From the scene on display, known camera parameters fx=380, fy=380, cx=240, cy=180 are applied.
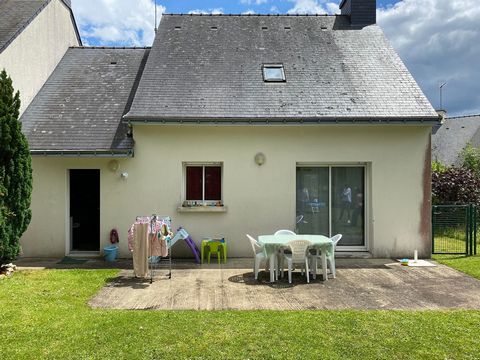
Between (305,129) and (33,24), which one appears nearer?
(305,129)

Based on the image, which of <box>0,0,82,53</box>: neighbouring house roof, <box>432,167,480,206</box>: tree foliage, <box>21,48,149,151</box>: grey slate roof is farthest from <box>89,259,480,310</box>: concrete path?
<box>0,0,82,53</box>: neighbouring house roof

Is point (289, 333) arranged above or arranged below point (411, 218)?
below

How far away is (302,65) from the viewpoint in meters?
12.5

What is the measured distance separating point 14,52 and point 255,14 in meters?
8.77

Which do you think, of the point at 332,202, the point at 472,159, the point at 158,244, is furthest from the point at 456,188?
the point at 158,244

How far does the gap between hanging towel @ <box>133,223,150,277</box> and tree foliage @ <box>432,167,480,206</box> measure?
511 inches

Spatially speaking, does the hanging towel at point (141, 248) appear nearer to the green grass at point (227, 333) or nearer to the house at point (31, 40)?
the green grass at point (227, 333)

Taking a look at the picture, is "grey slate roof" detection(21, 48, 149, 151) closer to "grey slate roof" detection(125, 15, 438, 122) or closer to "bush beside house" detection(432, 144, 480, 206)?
"grey slate roof" detection(125, 15, 438, 122)

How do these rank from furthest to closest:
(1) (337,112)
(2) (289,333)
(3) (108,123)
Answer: (3) (108,123)
(1) (337,112)
(2) (289,333)

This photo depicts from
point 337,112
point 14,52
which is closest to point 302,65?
point 337,112

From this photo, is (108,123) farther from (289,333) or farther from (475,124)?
(475,124)

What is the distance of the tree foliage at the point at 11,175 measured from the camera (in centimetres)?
842

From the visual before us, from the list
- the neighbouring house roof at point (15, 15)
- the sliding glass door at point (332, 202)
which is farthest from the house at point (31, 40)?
the sliding glass door at point (332, 202)

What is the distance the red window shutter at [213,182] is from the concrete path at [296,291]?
228 cm
